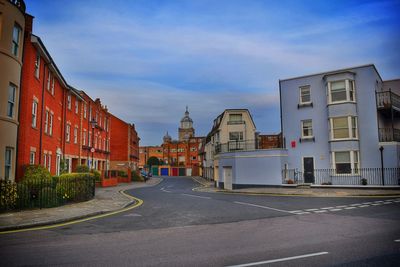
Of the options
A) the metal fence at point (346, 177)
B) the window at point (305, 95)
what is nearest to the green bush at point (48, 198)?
the metal fence at point (346, 177)

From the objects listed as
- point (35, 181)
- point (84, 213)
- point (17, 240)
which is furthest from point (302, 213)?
point (35, 181)

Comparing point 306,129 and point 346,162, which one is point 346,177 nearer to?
point 346,162

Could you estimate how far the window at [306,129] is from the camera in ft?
92.8

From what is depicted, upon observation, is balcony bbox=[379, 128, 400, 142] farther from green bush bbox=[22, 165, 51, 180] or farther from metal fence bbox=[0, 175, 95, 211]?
green bush bbox=[22, 165, 51, 180]

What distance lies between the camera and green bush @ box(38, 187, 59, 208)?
47.9ft

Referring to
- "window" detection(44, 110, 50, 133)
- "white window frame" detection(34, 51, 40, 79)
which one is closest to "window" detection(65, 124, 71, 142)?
"window" detection(44, 110, 50, 133)

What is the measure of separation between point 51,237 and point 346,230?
8.62 metres

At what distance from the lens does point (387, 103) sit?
85.0 feet

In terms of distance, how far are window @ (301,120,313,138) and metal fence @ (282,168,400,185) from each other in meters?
3.27

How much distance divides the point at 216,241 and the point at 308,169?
71.2 ft

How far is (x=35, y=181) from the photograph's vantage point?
47.8ft

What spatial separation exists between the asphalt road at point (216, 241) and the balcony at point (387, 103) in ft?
51.0

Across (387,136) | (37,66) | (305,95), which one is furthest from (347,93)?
(37,66)

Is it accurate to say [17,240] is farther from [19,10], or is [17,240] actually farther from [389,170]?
[389,170]
